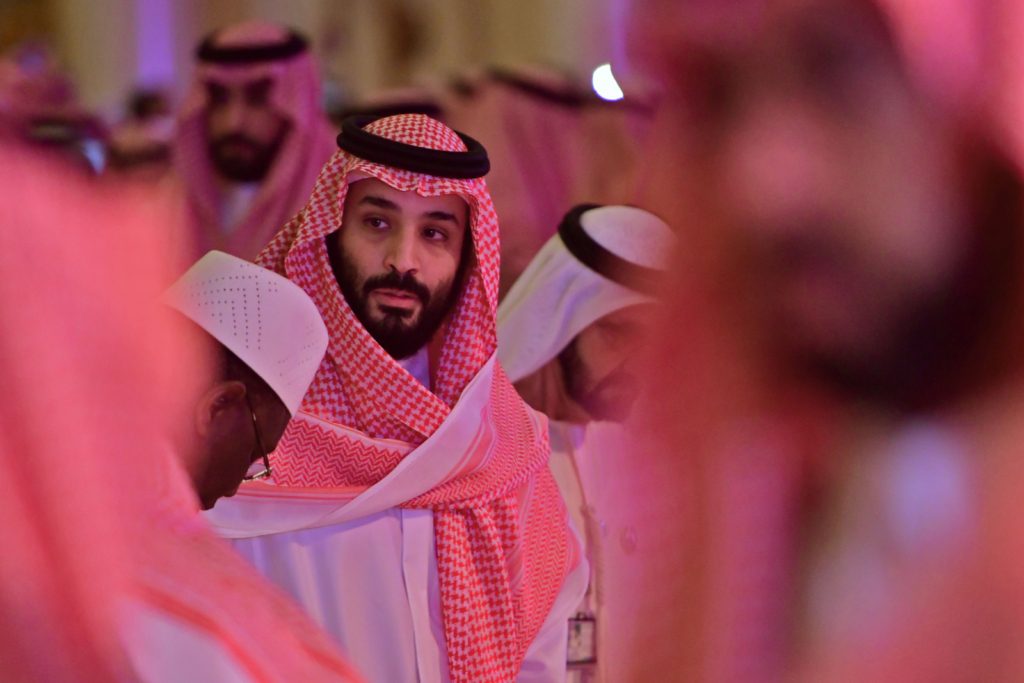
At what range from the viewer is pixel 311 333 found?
1.23m

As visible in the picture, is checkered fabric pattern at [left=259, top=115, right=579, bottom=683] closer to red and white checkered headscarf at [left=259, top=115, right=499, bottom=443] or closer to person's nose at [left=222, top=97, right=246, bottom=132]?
red and white checkered headscarf at [left=259, top=115, right=499, bottom=443]

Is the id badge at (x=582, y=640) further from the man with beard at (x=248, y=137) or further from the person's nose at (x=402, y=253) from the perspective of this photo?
the man with beard at (x=248, y=137)

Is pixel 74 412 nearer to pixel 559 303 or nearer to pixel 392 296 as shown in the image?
pixel 392 296

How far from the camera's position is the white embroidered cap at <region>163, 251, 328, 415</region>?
119 centimetres

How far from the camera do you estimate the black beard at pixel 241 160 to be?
1.57 meters

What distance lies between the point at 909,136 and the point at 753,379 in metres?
0.06

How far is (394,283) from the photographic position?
1235 mm

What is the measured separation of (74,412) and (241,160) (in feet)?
4.47

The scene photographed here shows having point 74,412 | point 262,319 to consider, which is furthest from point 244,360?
point 74,412

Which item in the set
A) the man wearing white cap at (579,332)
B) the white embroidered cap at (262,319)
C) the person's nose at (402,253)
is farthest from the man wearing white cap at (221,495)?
the man wearing white cap at (579,332)

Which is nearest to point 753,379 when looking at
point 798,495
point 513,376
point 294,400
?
point 798,495

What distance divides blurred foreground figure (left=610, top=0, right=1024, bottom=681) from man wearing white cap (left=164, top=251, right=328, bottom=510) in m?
0.99

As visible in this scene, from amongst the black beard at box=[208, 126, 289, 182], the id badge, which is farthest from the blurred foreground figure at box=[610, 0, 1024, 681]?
the black beard at box=[208, 126, 289, 182]

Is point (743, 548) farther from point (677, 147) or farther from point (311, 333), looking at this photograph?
point (311, 333)
